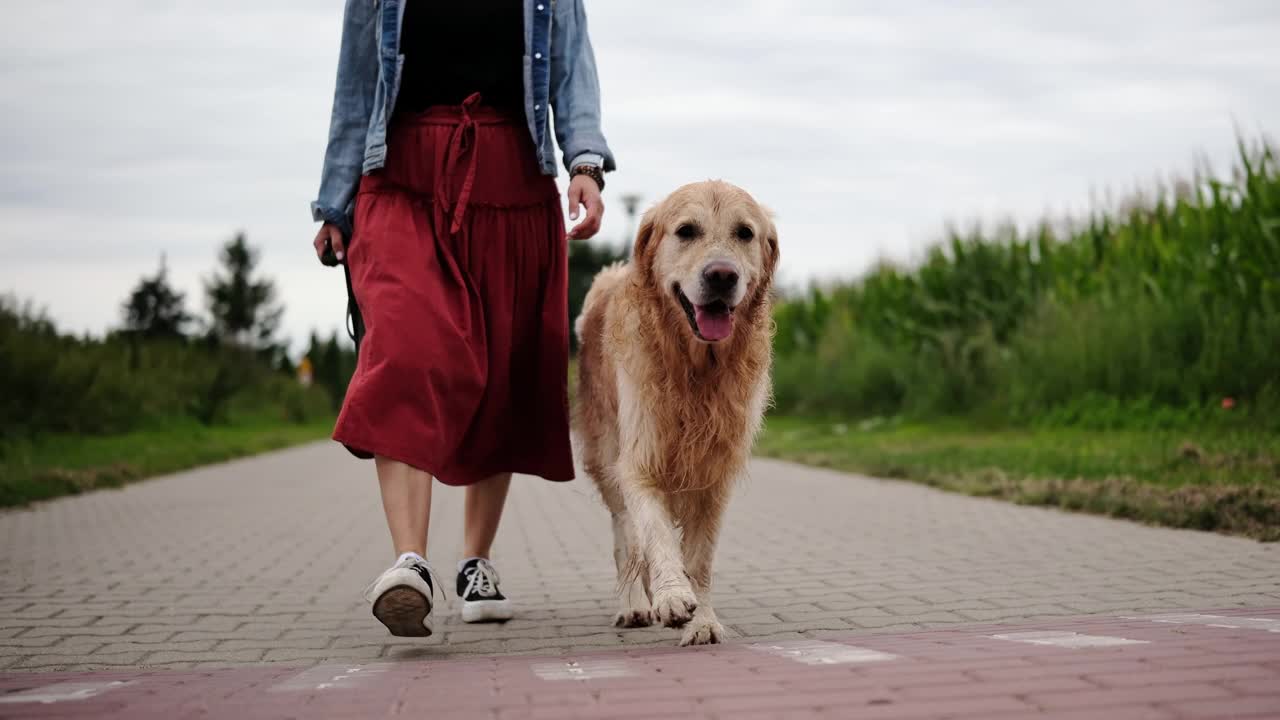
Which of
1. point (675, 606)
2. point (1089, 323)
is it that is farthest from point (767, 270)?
point (1089, 323)

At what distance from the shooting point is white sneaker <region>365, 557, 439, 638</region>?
4121 mm

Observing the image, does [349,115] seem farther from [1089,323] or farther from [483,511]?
[1089,323]

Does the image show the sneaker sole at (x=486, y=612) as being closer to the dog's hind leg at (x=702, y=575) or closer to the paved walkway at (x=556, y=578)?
the paved walkway at (x=556, y=578)

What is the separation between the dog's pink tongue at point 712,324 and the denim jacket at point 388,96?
2.59 ft

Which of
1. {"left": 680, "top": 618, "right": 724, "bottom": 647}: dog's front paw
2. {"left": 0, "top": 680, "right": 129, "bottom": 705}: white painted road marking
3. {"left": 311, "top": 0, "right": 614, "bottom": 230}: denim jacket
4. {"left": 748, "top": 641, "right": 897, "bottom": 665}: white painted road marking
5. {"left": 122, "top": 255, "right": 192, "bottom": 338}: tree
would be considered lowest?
{"left": 680, "top": 618, "right": 724, "bottom": 647}: dog's front paw

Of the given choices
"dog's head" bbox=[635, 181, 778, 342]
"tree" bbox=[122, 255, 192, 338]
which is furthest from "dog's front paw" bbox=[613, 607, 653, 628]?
"tree" bbox=[122, 255, 192, 338]

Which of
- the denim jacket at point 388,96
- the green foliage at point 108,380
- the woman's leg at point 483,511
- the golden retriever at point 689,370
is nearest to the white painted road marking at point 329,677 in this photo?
the golden retriever at point 689,370

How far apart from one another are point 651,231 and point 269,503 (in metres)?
7.22

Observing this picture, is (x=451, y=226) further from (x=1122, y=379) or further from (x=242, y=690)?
(x=1122, y=379)

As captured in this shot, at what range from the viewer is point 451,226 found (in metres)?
4.79

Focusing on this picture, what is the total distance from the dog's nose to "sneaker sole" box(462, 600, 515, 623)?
1544 millimetres

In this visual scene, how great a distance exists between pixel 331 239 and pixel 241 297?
82.8m

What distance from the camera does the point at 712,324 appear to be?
4.76 metres

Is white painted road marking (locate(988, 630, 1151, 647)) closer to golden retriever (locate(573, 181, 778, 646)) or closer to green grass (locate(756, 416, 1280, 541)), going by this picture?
golden retriever (locate(573, 181, 778, 646))
